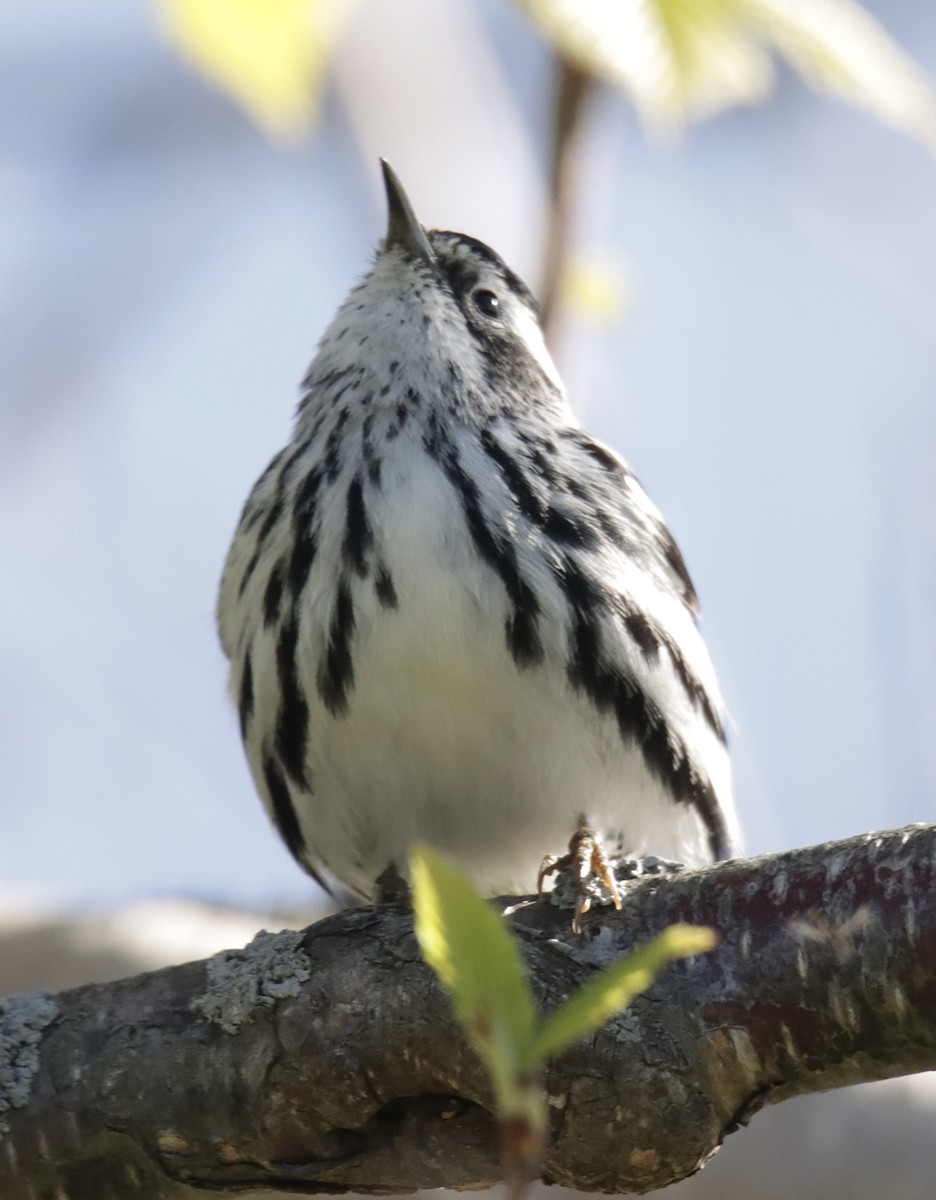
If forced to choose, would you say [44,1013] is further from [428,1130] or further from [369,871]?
[369,871]

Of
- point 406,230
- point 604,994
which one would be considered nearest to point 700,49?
point 604,994

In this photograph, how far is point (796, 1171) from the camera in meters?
4.41

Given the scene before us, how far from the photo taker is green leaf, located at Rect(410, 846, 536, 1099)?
133 cm

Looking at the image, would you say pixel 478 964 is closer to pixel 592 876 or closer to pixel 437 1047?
pixel 437 1047

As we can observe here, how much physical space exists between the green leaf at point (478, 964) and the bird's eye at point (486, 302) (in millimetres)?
3221

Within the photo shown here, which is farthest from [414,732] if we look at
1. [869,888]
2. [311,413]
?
[869,888]

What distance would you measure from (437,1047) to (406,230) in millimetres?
2400

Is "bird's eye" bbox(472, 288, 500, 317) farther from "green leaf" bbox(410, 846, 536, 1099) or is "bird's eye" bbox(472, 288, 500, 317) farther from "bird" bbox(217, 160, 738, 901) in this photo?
"green leaf" bbox(410, 846, 536, 1099)

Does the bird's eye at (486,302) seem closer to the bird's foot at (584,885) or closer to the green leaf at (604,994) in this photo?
the bird's foot at (584,885)

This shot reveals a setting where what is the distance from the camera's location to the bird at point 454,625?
3.63 meters

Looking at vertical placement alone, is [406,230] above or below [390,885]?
above

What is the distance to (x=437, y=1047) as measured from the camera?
283 centimetres

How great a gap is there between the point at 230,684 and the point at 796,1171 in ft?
6.72

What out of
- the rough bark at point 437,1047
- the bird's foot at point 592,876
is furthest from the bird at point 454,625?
the rough bark at point 437,1047
